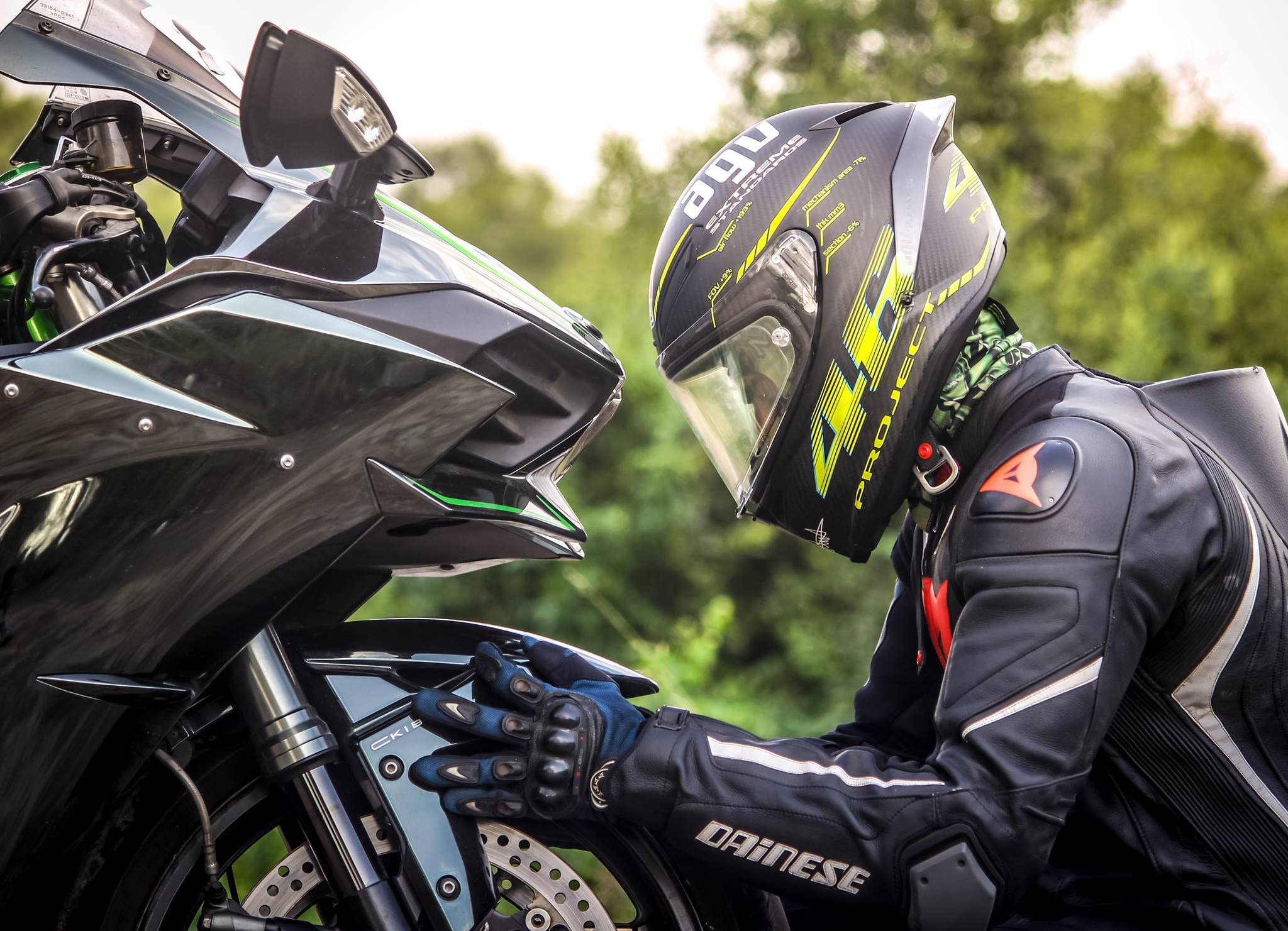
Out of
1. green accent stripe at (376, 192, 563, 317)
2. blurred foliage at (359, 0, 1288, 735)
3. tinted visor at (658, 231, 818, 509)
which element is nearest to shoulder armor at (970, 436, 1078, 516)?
tinted visor at (658, 231, 818, 509)

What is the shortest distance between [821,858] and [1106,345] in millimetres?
7124

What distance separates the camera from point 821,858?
160cm

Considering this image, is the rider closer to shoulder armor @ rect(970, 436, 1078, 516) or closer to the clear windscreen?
shoulder armor @ rect(970, 436, 1078, 516)

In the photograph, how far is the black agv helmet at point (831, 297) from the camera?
75.9 inches

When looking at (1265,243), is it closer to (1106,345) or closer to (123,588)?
(1106,345)

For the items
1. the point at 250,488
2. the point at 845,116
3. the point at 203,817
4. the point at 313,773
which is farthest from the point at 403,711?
the point at 845,116

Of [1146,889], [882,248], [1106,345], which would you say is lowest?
[1146,889]

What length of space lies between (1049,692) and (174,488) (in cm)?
119

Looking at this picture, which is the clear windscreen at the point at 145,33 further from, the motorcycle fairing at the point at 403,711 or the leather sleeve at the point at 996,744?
the leather sleeve at the point at 996,744

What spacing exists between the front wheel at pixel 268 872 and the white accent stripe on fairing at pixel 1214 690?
2.67 ft

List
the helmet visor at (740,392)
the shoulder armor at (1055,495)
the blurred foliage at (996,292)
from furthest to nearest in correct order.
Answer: the blurred foliage at (996,292), the helmet visor at (740,392), the shoulder armor at (1055,495)

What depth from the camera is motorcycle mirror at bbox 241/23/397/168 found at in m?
1.34

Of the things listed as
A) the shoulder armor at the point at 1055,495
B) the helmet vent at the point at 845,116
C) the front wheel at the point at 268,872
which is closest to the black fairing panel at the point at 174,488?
the front wheel at the point at 268,872

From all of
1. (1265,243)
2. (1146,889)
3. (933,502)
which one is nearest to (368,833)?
(933,502)
